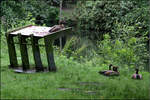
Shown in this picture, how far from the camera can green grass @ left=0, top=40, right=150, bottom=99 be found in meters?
3.98

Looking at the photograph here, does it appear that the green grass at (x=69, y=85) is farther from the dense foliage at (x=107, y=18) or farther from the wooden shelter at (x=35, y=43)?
the dense foliage at (x=107, y=18)

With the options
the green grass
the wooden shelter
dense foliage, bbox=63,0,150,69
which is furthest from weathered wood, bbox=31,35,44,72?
dense foliage, bbox=63,0,150,69

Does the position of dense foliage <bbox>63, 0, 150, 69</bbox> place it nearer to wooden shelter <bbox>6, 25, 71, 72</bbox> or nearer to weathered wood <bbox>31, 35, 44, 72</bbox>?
wooden shelter <bbox>6, 25, 71, 72</bbox>

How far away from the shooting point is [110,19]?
1756 centimetres

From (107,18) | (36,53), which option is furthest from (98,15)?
(36,53)

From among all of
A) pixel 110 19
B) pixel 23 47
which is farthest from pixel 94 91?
pixel 110 19

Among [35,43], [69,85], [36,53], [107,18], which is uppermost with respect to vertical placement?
[35,43]

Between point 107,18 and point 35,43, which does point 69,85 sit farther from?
point 107,18

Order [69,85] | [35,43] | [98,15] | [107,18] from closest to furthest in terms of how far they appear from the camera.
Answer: [69,85], [35,43], [107,18], [98,15]

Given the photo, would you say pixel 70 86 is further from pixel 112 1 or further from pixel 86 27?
pixel 86 27

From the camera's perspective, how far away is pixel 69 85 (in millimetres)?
4582

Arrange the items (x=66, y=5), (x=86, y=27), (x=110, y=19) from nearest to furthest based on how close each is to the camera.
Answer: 1. (x=110, y=19)
2. (x=86, y=27)
3. (x=66, y=5)

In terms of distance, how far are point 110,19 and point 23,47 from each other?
12.5 m

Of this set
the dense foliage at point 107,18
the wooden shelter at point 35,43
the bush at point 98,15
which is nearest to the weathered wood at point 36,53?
the wooden shelter at point 35,43
